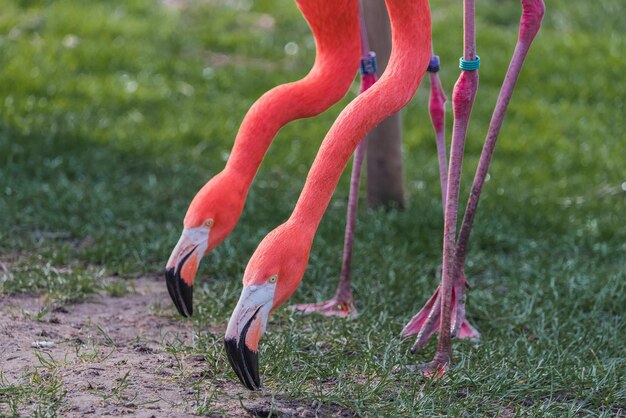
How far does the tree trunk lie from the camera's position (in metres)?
5.03

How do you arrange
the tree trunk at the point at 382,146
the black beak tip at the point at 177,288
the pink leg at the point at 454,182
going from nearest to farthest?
the pink leg at the point at 454,182
the black beak tip at the point at 177,288
the tree trunk at the point at 382,146

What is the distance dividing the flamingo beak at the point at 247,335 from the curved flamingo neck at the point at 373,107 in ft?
0.95

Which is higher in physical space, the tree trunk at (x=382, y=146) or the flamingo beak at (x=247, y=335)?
the tree trunk at (x=382, y=146)

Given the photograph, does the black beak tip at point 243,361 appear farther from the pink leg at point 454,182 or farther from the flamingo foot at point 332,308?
the flamingo foot at point 332,308

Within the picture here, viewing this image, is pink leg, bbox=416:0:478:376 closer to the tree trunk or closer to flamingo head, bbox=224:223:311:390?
flamingo head, bbox=224:223:311:390

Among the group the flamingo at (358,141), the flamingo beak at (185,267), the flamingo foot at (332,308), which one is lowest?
the flamingo foot at (332,308)

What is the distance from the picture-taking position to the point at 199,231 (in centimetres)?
342

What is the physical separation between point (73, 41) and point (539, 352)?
17.4 ft

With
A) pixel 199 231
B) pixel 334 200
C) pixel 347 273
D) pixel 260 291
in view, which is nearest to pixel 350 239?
pixel 347 273

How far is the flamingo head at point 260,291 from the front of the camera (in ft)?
9.00

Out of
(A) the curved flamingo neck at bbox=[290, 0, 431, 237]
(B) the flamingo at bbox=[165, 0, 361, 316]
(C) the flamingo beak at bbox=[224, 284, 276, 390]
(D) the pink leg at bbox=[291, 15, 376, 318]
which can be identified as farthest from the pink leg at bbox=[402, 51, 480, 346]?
(C) the flamingo beak at bbox=[224, 284, 276, 390]

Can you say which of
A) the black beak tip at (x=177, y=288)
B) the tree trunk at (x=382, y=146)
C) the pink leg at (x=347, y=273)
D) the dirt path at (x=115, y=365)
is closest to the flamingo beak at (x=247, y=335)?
the dirt path at (x=115, y=365)

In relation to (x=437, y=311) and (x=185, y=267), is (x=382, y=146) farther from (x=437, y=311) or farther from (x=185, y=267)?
(x=185, y=267)

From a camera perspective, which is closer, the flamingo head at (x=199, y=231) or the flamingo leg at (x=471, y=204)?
the flamingo leg at (x=471, y=204)
